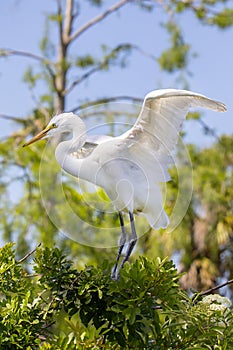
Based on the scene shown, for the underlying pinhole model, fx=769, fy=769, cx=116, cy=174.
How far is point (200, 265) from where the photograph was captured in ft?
28.7

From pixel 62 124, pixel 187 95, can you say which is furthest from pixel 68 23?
pixel 187 95

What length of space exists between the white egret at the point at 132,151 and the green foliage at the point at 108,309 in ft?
0.86

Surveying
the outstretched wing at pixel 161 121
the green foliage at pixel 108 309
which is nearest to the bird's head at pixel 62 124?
→ the outstretched wing at pixel 161 121

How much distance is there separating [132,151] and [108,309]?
2.04ft

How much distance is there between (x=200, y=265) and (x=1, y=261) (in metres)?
6.48

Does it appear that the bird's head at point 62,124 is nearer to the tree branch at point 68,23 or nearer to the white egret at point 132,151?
the white egret at point 132,151

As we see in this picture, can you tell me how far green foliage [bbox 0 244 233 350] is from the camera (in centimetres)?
214

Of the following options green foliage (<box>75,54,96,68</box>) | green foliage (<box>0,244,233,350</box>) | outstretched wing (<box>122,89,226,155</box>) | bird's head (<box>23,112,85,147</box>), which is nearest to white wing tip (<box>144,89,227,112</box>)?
outstretched wing (<box>122,89,226,155</box>)

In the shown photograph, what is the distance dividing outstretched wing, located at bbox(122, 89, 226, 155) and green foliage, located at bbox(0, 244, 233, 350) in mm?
490

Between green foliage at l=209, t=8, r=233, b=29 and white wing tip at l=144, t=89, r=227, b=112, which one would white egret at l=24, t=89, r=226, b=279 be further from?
green foliage at l=209, t=8, r=233, b=29

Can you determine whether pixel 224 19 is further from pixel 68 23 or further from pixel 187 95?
pixel 187 95

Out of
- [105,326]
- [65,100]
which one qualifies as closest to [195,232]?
[65,100]

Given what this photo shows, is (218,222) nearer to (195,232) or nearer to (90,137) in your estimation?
(195,232)

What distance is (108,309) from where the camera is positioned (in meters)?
2.23
